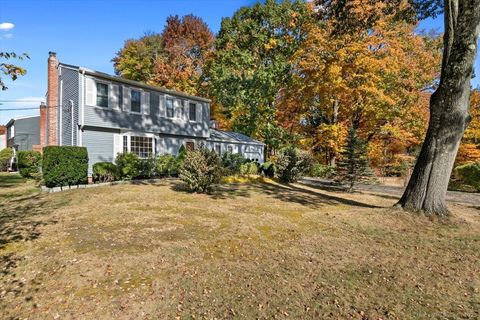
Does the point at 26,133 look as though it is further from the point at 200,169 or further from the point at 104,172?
the point at 200,169

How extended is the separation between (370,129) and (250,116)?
11057 mm

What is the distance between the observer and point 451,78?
26.5 ft

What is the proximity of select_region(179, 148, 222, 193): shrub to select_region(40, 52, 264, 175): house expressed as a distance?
5.56 meters

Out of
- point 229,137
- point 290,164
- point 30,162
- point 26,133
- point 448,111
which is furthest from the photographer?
point 26,133

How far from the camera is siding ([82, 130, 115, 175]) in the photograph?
16.1m

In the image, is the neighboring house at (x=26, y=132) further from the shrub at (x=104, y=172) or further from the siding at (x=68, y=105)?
the shrub at (x=104, y=172)

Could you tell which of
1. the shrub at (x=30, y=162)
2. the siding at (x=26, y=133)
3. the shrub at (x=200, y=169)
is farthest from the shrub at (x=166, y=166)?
the siding at (x=26, y=133)

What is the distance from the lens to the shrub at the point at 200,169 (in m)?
12.1

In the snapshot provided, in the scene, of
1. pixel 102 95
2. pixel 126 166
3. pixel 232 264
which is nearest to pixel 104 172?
pixel 126 166

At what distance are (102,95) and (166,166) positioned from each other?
17.7 ft

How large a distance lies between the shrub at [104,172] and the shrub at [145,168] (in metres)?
1.39

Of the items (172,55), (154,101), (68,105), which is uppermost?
(172,55)

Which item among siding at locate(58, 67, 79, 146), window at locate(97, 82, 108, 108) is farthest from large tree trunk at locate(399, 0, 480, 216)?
siding at locate(58, 67, 79, 146)

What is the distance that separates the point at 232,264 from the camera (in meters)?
5.21
